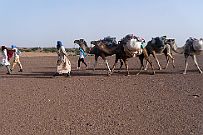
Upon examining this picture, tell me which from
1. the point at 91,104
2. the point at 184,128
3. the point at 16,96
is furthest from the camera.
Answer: the point at 16,96

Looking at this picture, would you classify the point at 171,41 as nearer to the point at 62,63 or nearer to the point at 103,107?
the point at 62,63

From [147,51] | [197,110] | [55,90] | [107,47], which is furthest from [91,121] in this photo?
[147,51]

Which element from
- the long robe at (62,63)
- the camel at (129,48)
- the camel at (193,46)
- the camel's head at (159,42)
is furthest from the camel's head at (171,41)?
the long robe at (62,63)

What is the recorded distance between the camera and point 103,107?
10.9m

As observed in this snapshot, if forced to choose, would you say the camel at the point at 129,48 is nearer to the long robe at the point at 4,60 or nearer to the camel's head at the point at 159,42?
the camel's head at the point at 159,42

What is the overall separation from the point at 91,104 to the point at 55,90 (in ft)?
10.6

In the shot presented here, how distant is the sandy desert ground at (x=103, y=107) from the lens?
871 cm

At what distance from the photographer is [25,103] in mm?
11844

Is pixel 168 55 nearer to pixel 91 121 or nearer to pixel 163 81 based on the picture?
pixel 163 81

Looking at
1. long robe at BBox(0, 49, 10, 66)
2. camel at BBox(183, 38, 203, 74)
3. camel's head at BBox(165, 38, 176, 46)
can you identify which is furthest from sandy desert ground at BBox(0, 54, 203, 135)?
camel's head at BBox(165, 38, 176, 46)

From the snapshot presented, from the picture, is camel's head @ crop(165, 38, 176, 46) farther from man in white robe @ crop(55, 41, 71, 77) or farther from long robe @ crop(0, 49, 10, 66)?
long robe @ crop(0, 49, 10, 66)

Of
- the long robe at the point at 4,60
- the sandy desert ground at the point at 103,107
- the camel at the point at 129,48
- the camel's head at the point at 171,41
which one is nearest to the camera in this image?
the sandy desert ground at the point at 103,107

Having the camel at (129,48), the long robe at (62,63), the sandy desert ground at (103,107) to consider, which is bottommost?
the sandy desert ground at (103,107)

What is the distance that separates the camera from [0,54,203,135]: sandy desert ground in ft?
28.6
